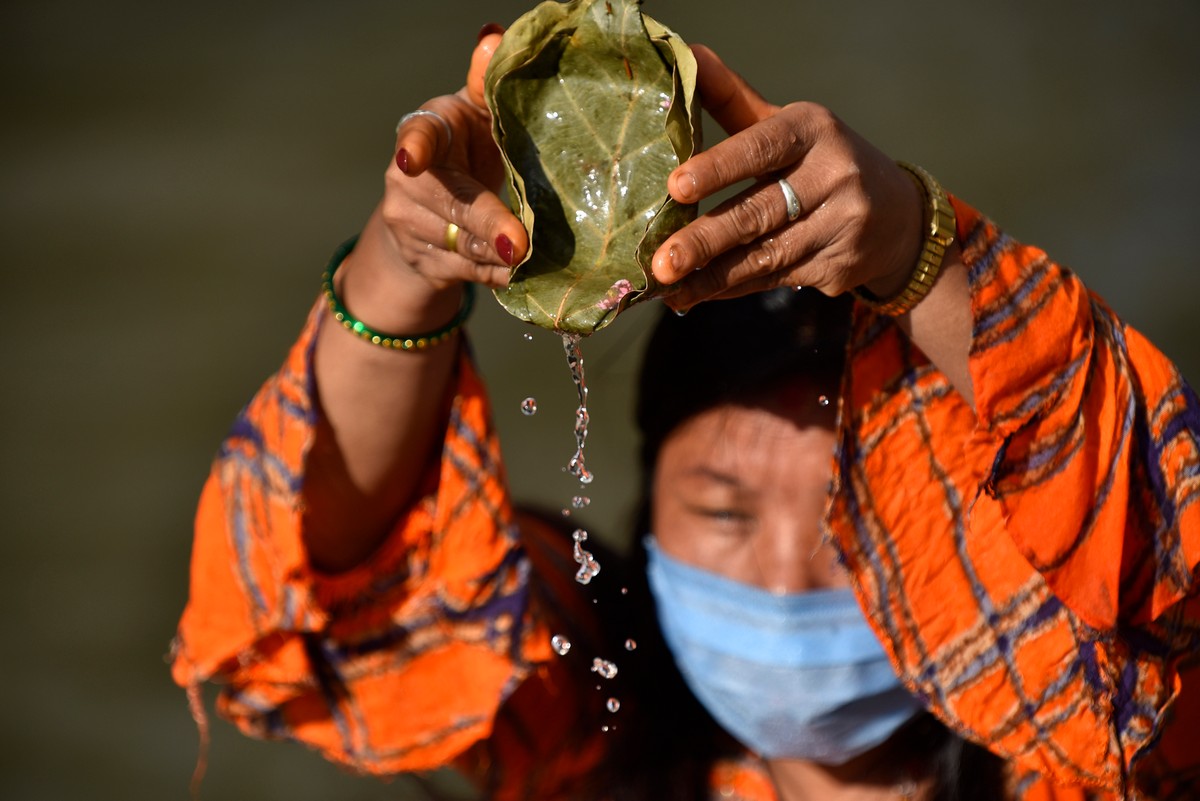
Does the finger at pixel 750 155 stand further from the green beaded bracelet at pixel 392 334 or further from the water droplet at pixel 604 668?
the water droplet at pixel 604 668

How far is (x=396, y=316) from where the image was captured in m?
1.45

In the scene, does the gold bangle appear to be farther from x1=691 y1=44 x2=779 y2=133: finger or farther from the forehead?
the forehead

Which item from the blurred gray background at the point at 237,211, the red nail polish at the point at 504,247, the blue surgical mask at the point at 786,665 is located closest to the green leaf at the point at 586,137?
the red nail polish at the point at 504,247

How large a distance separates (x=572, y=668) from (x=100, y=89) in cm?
354

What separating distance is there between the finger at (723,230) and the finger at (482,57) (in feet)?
Answer: 0.92

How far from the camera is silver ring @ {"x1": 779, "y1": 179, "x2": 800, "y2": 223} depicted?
112cm

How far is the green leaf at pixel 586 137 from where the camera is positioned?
1.14 meters

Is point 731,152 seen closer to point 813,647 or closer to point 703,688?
point 813,647

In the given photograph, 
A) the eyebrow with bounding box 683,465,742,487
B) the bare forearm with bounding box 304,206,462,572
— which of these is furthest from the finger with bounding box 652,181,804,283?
the eyebrow with bounding box 683,465,742,487

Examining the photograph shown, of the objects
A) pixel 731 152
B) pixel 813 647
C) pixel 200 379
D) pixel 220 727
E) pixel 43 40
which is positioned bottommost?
pixel 220 727

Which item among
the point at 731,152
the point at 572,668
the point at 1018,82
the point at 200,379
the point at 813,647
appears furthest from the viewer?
the point at 1018,82

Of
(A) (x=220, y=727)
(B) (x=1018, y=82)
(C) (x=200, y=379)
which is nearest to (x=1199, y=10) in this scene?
(B) (x=1018, y=82)

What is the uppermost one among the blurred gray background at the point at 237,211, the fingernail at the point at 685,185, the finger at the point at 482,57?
the finger at the point at 482,57

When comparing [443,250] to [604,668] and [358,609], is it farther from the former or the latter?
[604,668]
